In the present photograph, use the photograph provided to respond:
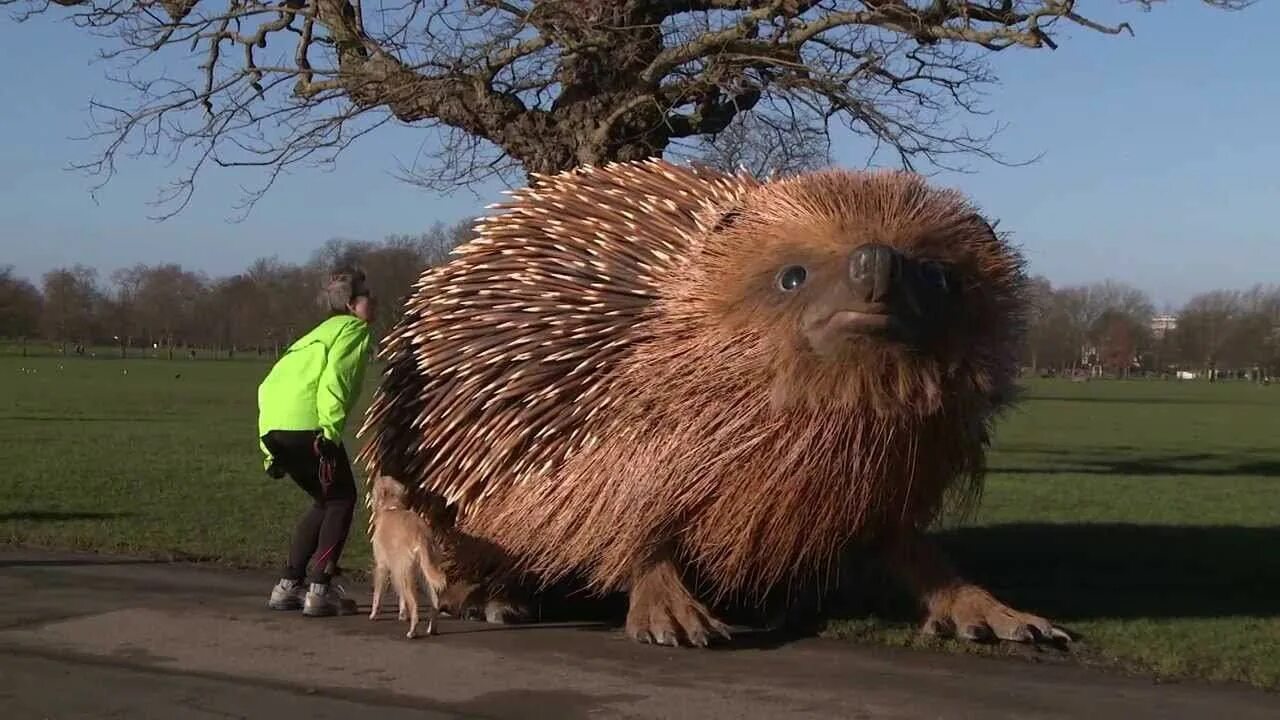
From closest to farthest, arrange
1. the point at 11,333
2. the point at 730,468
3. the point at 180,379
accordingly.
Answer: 1. the point at 730,468
2. the point at 180,379
3. the point at 11,333

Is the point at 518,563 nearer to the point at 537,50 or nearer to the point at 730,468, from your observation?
the point at 730,468

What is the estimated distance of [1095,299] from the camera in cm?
10362

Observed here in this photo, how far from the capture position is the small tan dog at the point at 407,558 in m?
7.47

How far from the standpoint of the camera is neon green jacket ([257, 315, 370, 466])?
8.09 m

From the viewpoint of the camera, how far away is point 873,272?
6.34 metres

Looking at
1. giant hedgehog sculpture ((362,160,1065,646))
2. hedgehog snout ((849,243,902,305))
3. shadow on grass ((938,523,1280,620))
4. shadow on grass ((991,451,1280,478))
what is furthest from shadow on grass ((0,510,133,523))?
shadow on grass ((991,451,1280,478))

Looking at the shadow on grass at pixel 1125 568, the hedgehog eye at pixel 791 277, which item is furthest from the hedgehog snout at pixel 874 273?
the shadow on grass at pixel 1125 568

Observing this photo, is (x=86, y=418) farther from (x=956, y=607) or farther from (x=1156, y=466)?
(x=956, y=607)

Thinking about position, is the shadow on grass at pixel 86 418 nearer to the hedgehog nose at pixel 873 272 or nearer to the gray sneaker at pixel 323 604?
the gray sneaker at pixel 323 604

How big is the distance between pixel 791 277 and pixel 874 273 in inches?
20.9

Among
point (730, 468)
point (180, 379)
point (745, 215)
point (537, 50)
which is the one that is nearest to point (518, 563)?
point (730, 468)

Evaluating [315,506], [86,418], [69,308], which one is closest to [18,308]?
[69,308]

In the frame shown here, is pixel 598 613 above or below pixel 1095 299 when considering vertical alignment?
below

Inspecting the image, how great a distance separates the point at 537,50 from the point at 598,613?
5.86 meters
